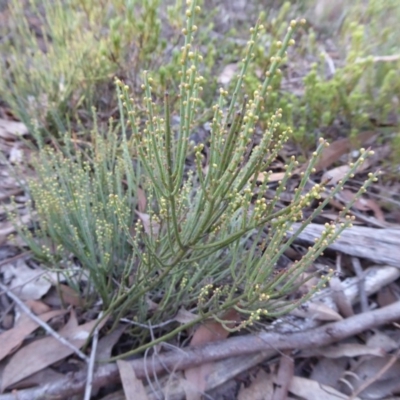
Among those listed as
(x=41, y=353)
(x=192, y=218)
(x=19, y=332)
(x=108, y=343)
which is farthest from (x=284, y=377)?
(x=19, y=332)

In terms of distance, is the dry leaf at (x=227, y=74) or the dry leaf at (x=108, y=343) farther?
the dry leaf at (x=227, y=74)

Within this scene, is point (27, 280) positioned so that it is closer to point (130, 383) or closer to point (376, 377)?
point (130, 383)

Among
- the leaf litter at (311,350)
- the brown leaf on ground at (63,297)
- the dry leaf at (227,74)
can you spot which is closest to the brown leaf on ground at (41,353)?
the leaf litter at (311,350)

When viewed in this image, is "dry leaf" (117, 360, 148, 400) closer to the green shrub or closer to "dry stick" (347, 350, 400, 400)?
the green shrub

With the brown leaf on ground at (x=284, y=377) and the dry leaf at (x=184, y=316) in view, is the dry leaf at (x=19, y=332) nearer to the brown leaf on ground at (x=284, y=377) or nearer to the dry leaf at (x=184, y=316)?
the dry leaf at (x=184, y=316)

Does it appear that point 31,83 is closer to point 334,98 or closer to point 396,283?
point 334,98

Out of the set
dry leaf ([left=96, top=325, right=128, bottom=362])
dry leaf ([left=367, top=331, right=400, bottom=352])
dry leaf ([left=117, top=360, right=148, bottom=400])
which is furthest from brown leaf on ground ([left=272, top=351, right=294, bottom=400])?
dry leaf ([left=96, top=325, right=128, bottom=362])
